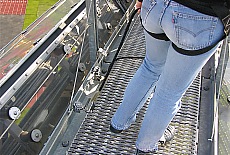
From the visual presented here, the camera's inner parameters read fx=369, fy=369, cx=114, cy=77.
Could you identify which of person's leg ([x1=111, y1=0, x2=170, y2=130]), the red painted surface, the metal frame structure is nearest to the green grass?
the red painted surface

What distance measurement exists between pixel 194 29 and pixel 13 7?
5038 mm

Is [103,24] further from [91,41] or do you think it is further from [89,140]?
[89,140]

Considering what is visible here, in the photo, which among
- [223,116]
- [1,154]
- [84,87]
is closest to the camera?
[1,154]

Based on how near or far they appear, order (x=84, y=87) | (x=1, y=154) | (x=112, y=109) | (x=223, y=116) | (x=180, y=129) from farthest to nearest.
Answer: (x=223, y=116), (x=84, y=87), (x=112, y=109), (x=180, y=129), (x=1, y=154)

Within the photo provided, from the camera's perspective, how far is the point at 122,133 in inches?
70.9

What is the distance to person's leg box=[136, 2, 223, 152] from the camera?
3.97ft

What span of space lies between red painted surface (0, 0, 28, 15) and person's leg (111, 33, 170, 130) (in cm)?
437

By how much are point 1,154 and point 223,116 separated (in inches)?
58.0

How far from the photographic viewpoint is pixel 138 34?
2541 millimetres

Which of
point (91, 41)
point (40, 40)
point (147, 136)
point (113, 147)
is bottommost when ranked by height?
point (113, 147)

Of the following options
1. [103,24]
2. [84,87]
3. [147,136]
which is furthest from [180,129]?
[103,24]

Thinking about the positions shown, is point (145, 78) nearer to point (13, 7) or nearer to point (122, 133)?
point (122, 133)

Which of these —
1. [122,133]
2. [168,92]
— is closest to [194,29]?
[168,92]

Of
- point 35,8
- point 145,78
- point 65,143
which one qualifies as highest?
point 145,78
